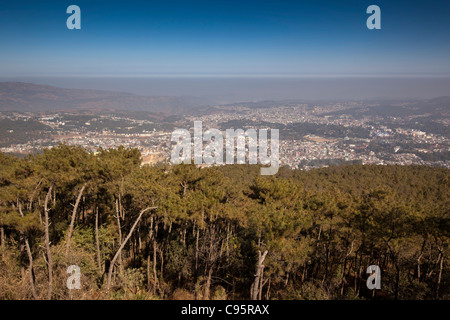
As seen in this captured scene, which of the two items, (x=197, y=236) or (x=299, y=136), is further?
(x=299, y=136)

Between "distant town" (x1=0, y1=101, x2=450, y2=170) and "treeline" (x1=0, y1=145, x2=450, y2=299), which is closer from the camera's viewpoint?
"treeline" (x1=0, y1=145, x2=450, y2=299)

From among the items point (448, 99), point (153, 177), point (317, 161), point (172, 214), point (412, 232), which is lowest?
point (317, 161)

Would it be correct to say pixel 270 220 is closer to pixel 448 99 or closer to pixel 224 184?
pixel 224 184

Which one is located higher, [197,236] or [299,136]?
[299,136]

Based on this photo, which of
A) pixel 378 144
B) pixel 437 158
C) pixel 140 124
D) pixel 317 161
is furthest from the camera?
pixel 140 124

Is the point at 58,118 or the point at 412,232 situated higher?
the point at 58,118

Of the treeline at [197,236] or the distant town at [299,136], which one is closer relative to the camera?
the treeline at [197,236]

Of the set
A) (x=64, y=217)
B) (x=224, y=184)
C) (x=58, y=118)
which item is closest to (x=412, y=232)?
(x=224, y=184)

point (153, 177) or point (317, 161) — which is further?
point (317, 161)
